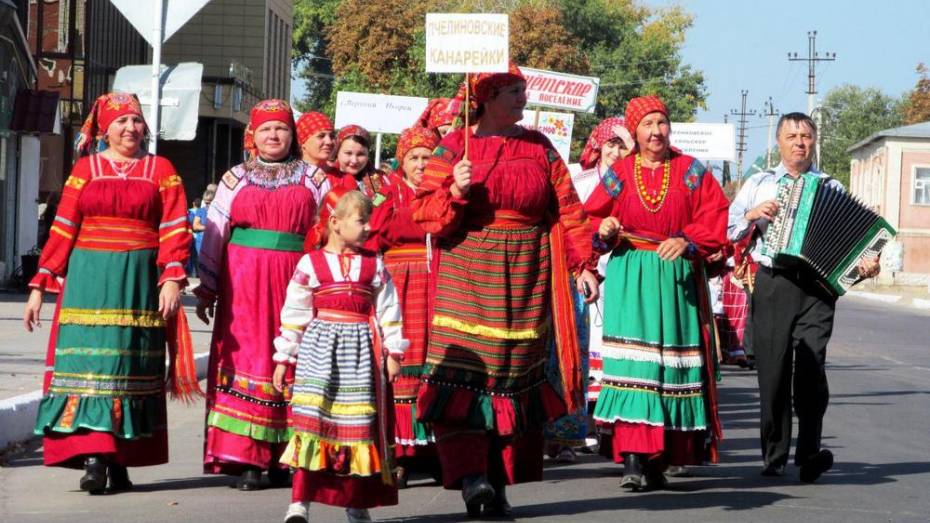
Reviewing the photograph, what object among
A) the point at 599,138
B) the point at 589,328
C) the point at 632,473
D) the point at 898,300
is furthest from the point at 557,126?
the point at 898,300

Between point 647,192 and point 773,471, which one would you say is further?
point 773,471

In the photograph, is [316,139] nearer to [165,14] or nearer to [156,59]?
[156,59]

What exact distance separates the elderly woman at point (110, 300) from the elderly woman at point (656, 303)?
2242 mm

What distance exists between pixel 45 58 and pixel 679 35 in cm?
5657

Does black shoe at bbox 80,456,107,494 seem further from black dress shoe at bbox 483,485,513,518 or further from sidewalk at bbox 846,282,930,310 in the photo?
sidewalk at bbox 846,282,930,310

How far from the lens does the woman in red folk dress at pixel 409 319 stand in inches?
364

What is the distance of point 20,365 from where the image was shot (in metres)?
14.0

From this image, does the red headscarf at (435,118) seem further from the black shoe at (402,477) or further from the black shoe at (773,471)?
the black shoe at (773,471)

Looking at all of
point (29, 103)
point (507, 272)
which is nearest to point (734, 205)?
point (507, 272)

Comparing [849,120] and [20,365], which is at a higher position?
[849,120]

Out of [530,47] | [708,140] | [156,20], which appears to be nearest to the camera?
[156,20]

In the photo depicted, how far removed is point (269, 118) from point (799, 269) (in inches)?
119

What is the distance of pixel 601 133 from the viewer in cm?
1133

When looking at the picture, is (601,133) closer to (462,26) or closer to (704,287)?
(704,287)
